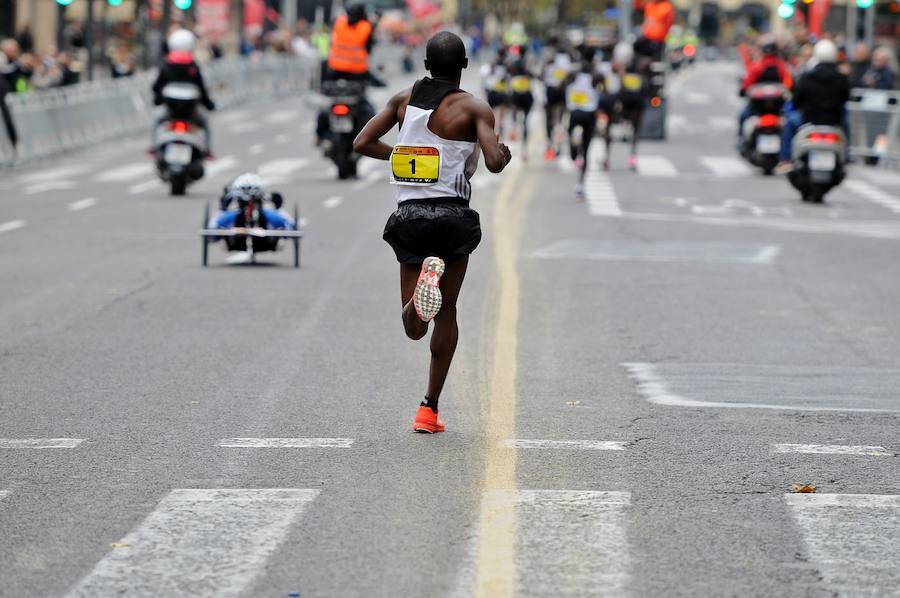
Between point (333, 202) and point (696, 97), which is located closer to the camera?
point (333, 202)

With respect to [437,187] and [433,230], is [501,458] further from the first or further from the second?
[437,187]

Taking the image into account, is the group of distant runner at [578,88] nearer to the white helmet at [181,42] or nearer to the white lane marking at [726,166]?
the white lane marking at [726,166]

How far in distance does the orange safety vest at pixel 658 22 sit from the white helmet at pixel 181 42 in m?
15.5

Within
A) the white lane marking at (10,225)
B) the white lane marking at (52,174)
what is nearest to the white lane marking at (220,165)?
the white lane marking at (52,174)

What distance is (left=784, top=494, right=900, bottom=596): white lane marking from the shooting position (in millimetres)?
6055

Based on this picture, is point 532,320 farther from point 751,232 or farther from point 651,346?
point 751,232

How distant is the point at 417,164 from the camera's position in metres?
8.69

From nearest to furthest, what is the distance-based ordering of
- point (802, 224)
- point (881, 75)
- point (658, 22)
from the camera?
1. point (802, 224)
2. point (881, 75)
3. point (658, 22)

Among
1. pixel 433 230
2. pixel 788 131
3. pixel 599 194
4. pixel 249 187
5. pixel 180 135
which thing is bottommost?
pixel 599 194

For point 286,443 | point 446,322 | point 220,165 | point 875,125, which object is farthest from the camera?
point 875,125

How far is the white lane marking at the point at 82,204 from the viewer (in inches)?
889

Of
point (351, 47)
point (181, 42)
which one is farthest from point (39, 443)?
point (351, 47)

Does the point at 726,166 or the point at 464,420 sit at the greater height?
the point at 464,420

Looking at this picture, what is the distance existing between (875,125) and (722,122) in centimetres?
1729
